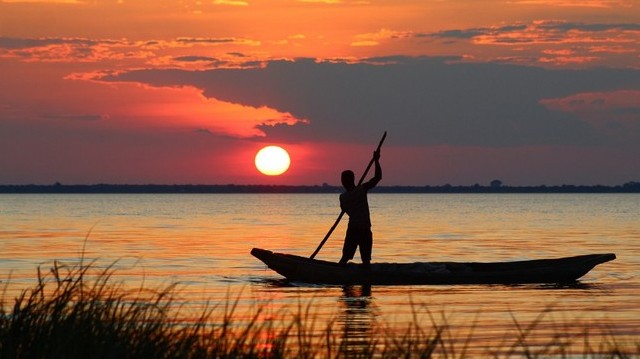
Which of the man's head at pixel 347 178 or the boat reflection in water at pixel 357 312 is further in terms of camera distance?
the man's head at pixel 347 178

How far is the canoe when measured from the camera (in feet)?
87.4

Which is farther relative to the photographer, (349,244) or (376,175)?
(349,244)

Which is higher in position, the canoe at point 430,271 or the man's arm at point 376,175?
the man's arm at point 376,175

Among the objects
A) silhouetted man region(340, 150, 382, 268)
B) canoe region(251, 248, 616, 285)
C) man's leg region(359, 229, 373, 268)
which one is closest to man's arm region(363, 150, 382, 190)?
silhouetted man region(340, 150, 382, 268)

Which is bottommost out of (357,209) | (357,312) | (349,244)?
(357,312)

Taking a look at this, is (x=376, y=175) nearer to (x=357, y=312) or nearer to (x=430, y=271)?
(x=357, y=312)

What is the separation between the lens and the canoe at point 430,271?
87.4 feet

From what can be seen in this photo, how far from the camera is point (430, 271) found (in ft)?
89.9

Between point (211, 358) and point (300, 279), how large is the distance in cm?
1881

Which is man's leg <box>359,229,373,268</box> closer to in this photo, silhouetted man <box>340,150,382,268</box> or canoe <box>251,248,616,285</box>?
silhouetted man <box>340,150,382,268</box>

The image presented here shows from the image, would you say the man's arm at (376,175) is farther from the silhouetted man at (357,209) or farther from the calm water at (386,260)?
the calm water at (386,260)

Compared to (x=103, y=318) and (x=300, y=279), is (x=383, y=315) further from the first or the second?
(x=103, y=318)

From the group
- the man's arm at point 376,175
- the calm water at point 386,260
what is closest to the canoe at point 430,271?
the calm water at point 386,260

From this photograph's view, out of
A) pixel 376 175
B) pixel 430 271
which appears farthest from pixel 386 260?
pixel 376 175
